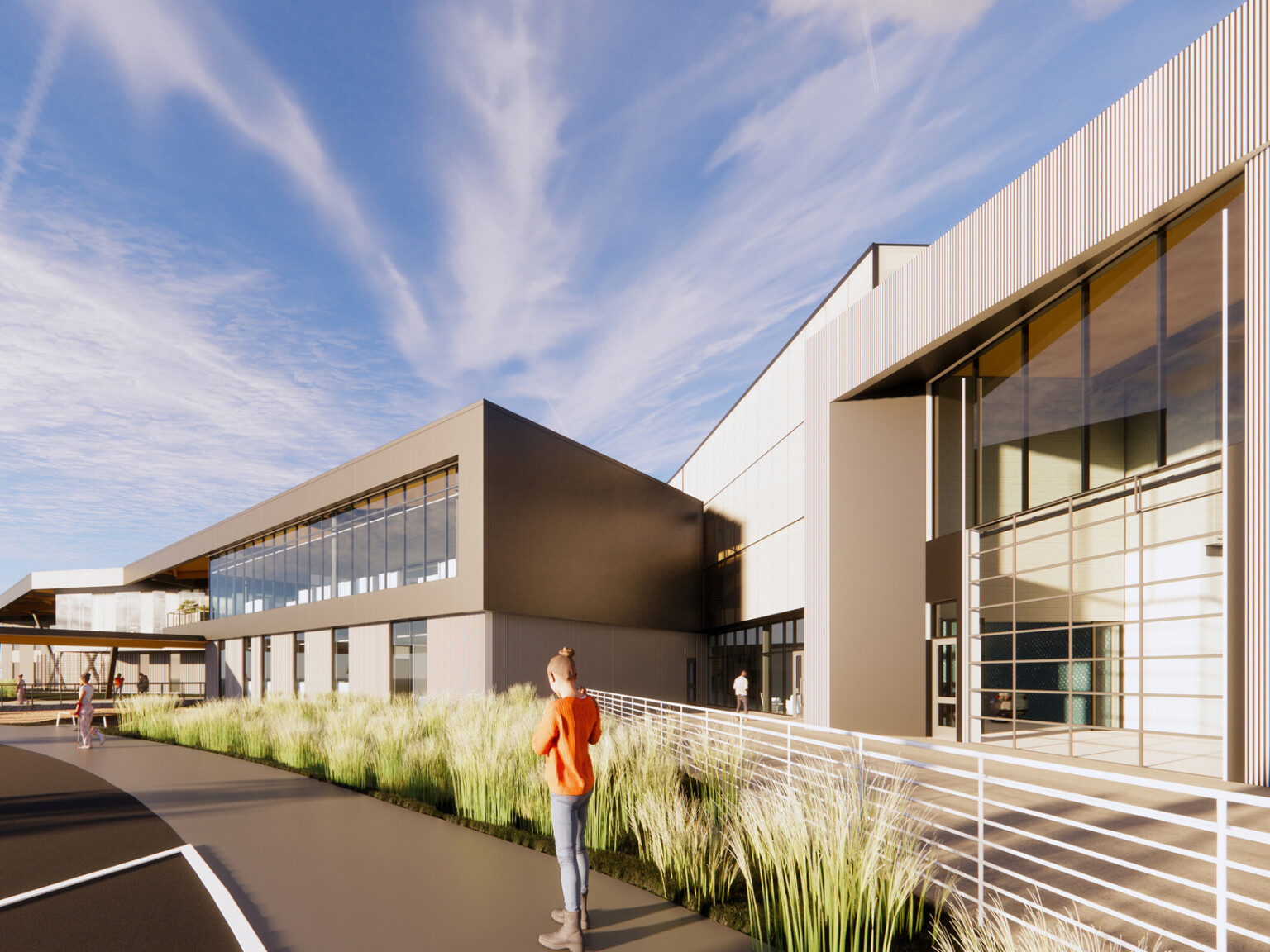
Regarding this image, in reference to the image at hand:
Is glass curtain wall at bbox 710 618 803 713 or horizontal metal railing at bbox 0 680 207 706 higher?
glass curtain wall at bbox 710 618 803 713

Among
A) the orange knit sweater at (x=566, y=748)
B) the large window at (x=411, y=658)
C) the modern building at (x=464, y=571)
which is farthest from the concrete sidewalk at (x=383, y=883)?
the large window at (x=411, y=658)

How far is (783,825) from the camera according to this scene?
5117mm

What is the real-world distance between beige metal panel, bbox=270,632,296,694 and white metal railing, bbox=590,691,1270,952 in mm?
24216

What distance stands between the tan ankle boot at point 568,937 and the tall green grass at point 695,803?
1128 millimetres

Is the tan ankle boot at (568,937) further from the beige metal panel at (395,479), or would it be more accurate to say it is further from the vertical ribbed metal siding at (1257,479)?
the beige metal panel at (395,479)

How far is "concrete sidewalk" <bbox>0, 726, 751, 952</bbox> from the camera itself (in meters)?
5.11

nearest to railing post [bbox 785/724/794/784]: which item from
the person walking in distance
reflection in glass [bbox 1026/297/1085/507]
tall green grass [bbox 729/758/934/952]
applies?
tall green grass [bbox 729/758/934/952]

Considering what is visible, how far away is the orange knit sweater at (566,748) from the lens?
4.99m

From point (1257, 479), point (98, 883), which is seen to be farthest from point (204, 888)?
point (1257, 479)

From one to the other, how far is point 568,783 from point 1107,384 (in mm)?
11606

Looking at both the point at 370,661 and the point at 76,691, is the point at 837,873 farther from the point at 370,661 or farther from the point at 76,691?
the point at 76,691

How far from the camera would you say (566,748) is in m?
5.04

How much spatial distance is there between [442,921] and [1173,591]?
1310 centimetres

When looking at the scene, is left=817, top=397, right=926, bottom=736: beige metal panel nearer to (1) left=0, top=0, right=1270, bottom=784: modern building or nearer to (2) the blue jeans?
(1) left=0, top=0, right=1270, bottom=784: modern building
